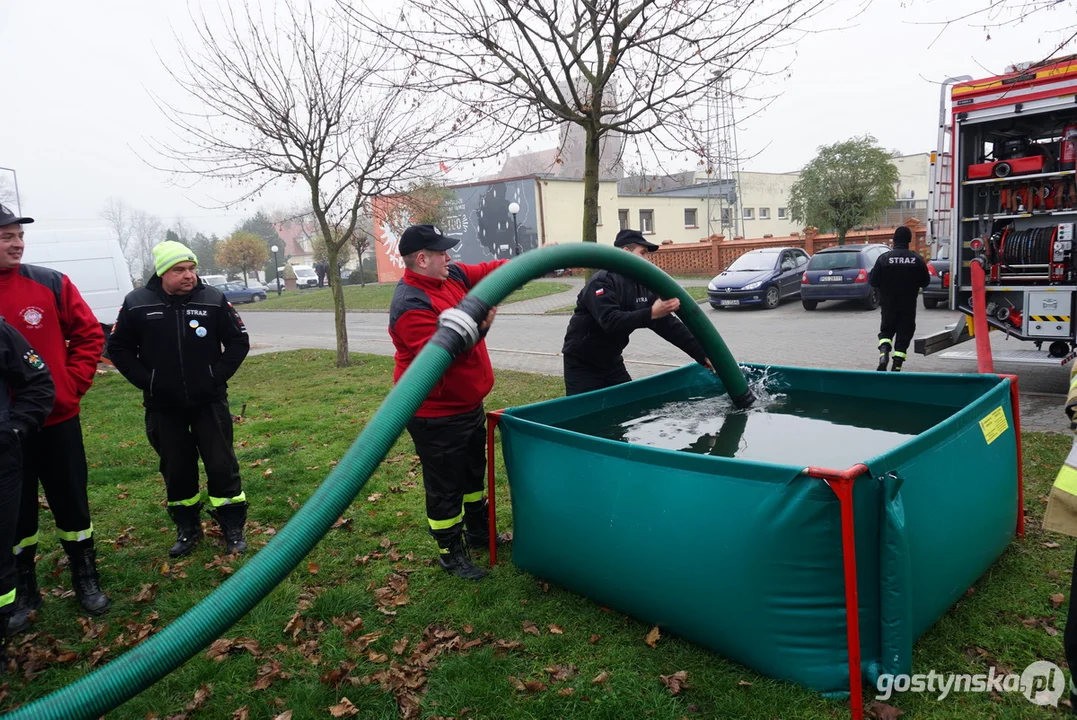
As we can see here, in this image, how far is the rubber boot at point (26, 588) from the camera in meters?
3.81

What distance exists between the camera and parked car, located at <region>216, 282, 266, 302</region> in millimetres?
39500

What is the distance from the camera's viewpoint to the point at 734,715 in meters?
2.78

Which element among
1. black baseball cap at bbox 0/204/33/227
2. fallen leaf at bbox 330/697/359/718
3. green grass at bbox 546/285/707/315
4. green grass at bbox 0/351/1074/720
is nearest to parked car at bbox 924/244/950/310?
green grass at bbox 546/285/707/315

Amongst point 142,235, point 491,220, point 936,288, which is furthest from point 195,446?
point 142,235

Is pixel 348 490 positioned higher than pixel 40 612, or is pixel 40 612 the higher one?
pixel 348 490

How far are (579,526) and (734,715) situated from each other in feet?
3.44

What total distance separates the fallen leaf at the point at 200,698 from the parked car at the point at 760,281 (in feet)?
56.1

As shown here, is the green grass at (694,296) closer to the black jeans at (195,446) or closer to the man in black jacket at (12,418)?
the black jeans at (195,446)

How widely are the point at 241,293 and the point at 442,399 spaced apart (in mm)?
39376

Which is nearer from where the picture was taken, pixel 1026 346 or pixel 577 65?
pixel 577 65

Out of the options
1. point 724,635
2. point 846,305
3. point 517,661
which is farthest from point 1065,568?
point 846,305

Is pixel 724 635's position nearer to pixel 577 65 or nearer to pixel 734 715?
pixel 734 715

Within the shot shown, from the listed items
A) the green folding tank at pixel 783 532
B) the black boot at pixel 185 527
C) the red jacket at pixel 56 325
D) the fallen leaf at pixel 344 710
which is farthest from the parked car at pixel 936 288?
the red jacket at pixel 56 325

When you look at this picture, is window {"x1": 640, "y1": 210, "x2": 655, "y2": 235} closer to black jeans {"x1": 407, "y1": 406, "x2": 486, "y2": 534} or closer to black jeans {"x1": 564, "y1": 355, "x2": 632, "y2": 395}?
black jeans {"x1": 564, "y1": 355, "x2": 632, "y2": 395}
